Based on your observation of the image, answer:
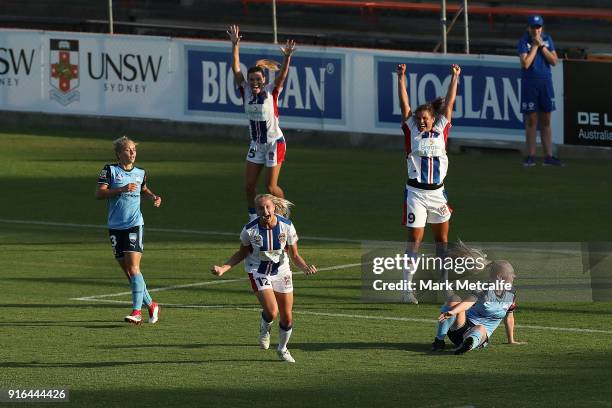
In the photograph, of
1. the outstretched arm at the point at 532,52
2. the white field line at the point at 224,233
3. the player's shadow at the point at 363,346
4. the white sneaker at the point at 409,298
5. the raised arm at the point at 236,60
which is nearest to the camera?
the player's shadow at the point at 363,346

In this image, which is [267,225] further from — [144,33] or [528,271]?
[144,33]

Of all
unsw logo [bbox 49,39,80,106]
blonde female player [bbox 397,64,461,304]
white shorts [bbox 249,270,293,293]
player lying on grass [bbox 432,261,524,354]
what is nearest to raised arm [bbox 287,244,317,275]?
white shorts [bbox 249,270,293,293]

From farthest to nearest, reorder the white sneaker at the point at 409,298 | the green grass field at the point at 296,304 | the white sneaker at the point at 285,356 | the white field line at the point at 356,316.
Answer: the white sneaker at the point at 409,298 < the white field line at the point at 356,316 < the white sneaker at the point at 285,356 < the green grass field at the point at 296,304

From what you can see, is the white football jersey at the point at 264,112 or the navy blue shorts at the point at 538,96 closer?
the white football jersey at the point at 264,112

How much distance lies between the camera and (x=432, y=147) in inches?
667

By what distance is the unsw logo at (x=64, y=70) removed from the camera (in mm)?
33500

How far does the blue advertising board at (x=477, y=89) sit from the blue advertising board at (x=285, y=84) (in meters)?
1.44

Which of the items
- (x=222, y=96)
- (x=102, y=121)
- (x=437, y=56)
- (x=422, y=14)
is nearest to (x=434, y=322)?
(x=437, y=56)

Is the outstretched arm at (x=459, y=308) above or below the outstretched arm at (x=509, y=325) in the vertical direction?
above

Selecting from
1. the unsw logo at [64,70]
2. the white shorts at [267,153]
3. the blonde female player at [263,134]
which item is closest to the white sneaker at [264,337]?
the blonde female player at [263,134]

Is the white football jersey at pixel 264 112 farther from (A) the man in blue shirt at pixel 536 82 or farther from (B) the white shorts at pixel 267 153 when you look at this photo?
(A) the man in blue shirt at pixel 536 82

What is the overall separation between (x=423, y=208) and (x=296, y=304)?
1707 mm

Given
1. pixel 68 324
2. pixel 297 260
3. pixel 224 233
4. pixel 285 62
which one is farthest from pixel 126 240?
pixel 224 233

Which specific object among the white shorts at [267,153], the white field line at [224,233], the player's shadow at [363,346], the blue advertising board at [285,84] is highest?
the blue advertising board at [285,84]
